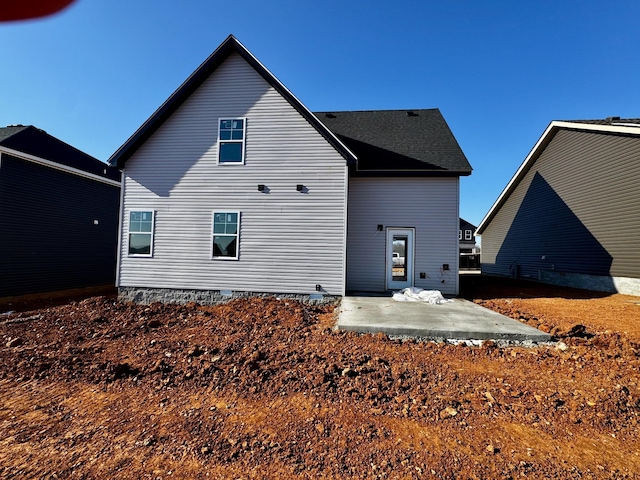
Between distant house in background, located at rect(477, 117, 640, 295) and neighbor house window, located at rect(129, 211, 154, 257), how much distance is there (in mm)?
17608

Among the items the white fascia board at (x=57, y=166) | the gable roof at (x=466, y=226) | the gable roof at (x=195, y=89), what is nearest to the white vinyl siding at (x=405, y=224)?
the gable roof at (x=195, y=89)

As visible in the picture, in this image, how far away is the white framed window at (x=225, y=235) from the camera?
9.23 meters

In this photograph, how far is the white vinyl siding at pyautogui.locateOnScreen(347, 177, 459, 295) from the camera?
32.5 ft

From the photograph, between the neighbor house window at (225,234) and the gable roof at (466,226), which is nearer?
the neighbor house window at (225,234)

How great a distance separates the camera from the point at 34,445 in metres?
2.80

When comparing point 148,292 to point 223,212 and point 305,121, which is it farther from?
point 305,121

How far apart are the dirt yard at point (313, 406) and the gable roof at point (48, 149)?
8.85 m

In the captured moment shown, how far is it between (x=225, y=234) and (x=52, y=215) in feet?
28.4

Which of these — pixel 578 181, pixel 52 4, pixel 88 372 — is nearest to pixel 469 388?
pixel 52 4

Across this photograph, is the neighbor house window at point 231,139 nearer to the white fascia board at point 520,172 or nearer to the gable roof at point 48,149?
the gable roof at point 48,149

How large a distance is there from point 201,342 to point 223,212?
4.87 m

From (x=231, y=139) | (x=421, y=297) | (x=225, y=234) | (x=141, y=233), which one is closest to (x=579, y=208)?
(x=421, y=297)

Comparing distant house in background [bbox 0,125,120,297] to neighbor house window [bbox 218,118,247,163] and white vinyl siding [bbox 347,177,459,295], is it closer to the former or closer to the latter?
neighbor house window [bbox 218,118,247,163]

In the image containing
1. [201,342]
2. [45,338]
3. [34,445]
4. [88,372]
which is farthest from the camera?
[45,338]
